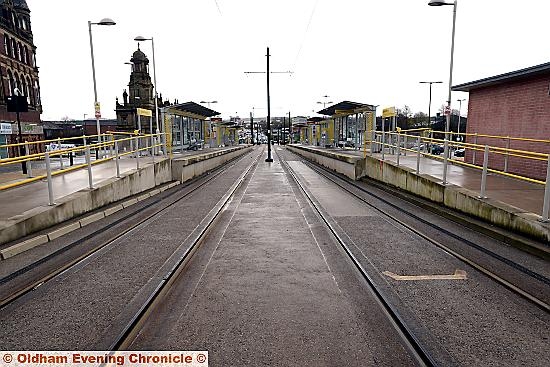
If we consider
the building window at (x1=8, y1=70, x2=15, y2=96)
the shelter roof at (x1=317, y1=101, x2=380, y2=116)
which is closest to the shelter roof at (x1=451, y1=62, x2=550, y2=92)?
the shelter roof at (x1=317, y1=101, x2=380, y2=116)

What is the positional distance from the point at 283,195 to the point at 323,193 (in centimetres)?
153

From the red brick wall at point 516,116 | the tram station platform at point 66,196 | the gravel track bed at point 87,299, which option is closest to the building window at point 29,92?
the tram station platform at point 66,196

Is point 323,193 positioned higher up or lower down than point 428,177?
lower down

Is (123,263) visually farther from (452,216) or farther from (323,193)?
(323,193)

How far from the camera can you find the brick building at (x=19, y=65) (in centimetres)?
3775

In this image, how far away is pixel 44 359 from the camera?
11.2 feet

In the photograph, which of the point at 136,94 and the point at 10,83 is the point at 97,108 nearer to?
the point at 10,83

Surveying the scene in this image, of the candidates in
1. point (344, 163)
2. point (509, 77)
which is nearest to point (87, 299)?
point (509, 77)

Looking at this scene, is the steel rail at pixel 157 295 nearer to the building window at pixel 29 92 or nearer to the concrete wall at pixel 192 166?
the concrete wall at pixel 192 166

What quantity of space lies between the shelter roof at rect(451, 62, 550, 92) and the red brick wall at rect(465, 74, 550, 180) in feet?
0.81

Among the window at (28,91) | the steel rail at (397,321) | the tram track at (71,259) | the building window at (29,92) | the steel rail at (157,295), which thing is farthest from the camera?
the building window at (29,92)

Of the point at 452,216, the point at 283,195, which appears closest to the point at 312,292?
the point at 452,216

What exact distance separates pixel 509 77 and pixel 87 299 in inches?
558

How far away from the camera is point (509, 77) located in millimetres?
12695
